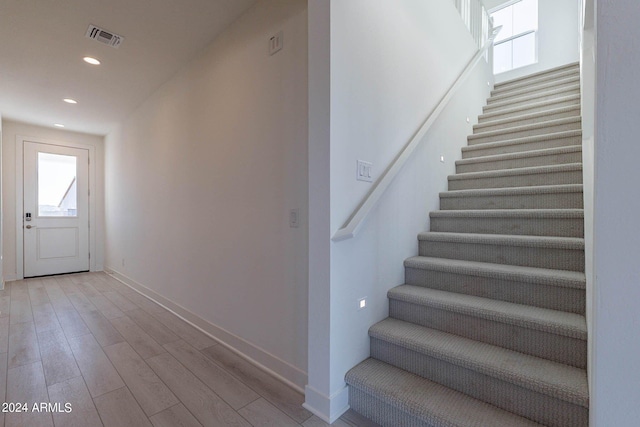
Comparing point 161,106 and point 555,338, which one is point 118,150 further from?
point 555,338

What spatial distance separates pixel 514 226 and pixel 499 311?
841mm

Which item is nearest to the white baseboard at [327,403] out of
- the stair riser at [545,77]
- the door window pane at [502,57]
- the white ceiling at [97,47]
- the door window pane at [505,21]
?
the white ceiling at [97,47]

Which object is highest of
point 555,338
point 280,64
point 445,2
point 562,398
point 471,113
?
point 445,2

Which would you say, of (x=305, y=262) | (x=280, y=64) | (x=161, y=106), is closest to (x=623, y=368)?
(x=305, y=262)

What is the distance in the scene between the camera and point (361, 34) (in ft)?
5.66

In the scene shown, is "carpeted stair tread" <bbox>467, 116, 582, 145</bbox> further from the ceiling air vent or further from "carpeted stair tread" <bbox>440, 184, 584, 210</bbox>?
the ceiling air vent

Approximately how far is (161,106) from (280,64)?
2278 mm

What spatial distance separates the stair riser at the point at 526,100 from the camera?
3.44m

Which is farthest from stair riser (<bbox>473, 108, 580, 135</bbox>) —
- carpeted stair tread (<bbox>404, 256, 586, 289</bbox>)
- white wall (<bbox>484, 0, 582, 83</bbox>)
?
white wall (<bbox>484, 0, 582, 83</bbox>)

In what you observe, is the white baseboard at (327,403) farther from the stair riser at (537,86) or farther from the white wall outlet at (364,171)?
the stair riser at (537,86)

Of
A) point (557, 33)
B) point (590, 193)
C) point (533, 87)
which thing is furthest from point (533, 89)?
point (590, 193)

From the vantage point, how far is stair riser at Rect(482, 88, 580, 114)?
11.3 ft

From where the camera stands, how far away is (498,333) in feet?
5.11

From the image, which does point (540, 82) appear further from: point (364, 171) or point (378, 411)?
point (378, 411)
